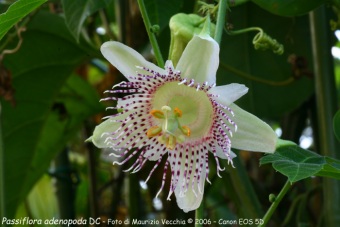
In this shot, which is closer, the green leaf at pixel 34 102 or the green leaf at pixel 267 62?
the green leaf at pixel 267 62

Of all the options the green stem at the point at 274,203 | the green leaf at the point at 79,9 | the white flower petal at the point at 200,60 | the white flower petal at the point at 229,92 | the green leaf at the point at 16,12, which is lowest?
the green stem at the point at 274,203

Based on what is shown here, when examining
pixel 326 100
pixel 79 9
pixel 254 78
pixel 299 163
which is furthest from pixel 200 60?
pixel 254 78

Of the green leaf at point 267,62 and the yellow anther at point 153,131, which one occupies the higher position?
the green leaf at point 267,62

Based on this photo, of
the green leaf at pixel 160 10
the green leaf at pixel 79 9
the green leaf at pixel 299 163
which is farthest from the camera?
the green leaf at pixel 160 10

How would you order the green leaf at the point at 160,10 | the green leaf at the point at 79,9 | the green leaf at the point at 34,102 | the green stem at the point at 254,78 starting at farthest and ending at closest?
the green leaf at the point at 34,102, the green stem at the point at 254,78, the green leaf at the point at 160,10, the green leaf at the point at 79,9

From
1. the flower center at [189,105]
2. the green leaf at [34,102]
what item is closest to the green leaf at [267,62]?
the green leaf at [34,102]

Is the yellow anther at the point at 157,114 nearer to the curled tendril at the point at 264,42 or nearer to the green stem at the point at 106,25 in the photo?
the curled tendril at the point at 264,42

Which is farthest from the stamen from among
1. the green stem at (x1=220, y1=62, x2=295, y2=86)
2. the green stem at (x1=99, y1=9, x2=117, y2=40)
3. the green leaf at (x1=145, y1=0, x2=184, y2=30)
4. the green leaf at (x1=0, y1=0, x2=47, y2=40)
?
the green stem at (x1=99, y1=9, x2=117, y2=40)

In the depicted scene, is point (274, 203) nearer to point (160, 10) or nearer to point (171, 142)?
point (171, 142)
